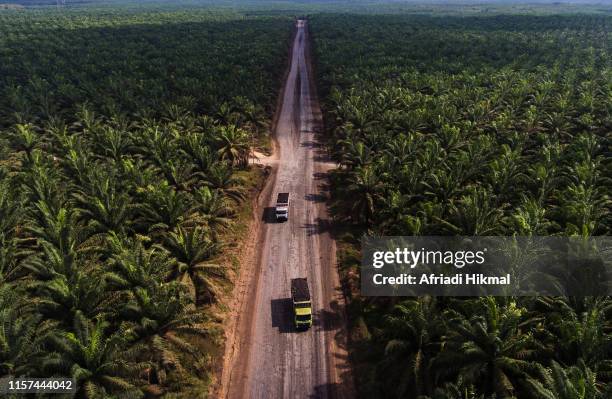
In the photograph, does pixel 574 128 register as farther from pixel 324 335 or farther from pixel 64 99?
pixel 64 99

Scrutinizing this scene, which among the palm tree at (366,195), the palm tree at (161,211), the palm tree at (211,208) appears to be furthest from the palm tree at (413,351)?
the palm tree at (161,211)

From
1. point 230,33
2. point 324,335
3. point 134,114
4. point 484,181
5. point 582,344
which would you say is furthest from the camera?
point 230,33

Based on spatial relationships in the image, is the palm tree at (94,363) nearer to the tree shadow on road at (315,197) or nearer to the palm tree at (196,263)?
the palm tree at (196,263)

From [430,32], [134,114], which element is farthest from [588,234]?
[430,32]

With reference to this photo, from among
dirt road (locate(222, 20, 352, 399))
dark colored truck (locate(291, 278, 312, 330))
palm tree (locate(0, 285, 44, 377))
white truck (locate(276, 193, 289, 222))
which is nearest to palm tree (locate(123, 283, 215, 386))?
dirt road (locate(222, 20, 352, 399))

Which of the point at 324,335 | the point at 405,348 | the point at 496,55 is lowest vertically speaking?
the point at 324,335

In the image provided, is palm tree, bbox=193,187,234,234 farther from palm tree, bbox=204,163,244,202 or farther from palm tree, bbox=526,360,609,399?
palm tree, bbox=526,360,609,399
